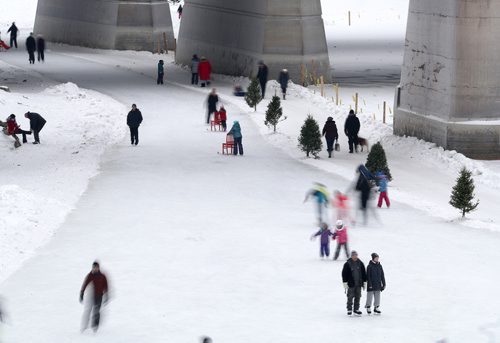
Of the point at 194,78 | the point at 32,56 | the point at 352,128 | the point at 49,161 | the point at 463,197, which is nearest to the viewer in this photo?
the point at 463,197

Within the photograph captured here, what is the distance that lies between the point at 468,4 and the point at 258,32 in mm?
14610

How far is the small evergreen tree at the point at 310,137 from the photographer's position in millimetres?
32531

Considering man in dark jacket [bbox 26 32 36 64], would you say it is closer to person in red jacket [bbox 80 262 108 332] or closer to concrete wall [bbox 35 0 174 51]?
concrete wall [bbox 35 0 174 51]

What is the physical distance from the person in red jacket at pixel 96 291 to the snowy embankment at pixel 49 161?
137 inches

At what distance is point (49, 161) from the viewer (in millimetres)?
32375

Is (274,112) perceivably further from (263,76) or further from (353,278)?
(353,278)

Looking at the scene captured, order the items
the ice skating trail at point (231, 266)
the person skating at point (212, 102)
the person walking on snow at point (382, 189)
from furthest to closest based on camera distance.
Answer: the person skating at point (212, 102)
the person walking on snow at point (382, 189)
the ice skating trail at point (231, 266)

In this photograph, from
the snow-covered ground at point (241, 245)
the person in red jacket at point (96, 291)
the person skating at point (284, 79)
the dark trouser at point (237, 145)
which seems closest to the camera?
the person in red jacket at point (96, 291)

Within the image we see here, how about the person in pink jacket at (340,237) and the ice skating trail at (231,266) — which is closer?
the ice skating trail at (231,266)

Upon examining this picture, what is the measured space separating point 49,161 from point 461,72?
11.6 m

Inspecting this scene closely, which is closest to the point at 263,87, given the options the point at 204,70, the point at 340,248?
the point at 204,70

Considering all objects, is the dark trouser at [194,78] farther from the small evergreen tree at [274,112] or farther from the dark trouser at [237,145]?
the dark trouser at [237,145]

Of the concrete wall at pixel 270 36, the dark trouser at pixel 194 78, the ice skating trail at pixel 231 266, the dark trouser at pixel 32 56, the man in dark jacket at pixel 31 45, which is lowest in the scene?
the ice skating trail at pixel 231 266

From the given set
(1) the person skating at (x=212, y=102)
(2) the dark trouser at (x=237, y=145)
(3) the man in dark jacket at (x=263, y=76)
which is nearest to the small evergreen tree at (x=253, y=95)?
(1) the person skating at (x=212, y=102)
